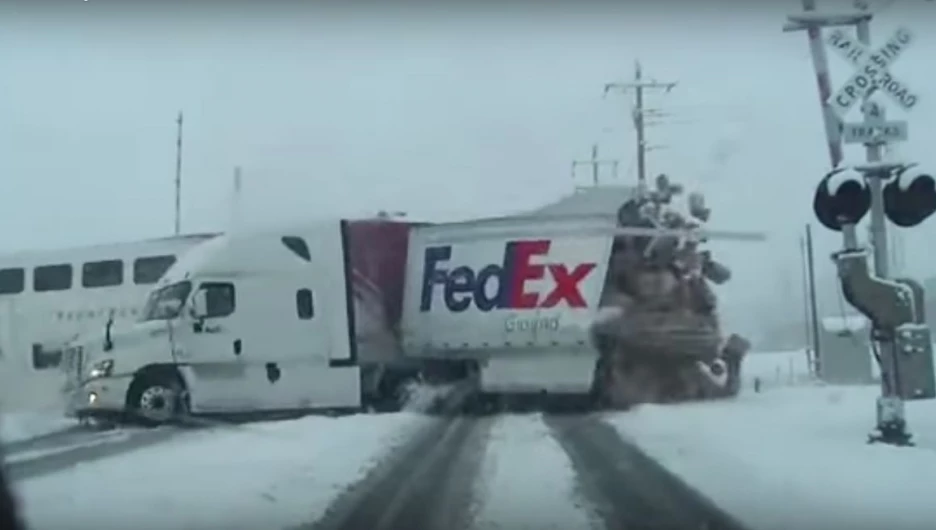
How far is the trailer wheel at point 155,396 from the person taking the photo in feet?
18.6

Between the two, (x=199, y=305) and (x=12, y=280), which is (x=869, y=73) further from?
(x=12, y=280)

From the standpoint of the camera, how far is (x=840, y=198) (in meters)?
5.73

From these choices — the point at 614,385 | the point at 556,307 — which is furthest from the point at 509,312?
the point at 614,385

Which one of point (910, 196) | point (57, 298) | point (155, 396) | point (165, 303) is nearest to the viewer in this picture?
point (57, 298)

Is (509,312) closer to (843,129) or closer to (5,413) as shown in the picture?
(843,129)

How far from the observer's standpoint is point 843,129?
5.75m

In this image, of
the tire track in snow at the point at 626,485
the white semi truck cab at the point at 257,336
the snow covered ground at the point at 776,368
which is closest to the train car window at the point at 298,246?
the white semi truck cab at the point at 257,336

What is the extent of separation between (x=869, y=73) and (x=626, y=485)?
6.73 ft

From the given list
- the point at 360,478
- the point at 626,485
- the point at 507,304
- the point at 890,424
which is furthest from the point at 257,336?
the point at 890,424

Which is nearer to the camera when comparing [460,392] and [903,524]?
[903,524]

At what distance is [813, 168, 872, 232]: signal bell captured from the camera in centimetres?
569

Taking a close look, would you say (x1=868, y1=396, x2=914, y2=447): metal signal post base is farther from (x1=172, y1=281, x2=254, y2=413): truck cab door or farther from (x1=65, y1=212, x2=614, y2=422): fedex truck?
(x1=172, y1=281, x2=254, y2=413): truck cab door

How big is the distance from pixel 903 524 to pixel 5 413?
3586 millimetres

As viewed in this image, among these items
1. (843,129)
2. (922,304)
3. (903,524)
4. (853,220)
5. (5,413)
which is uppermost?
(843,129)
